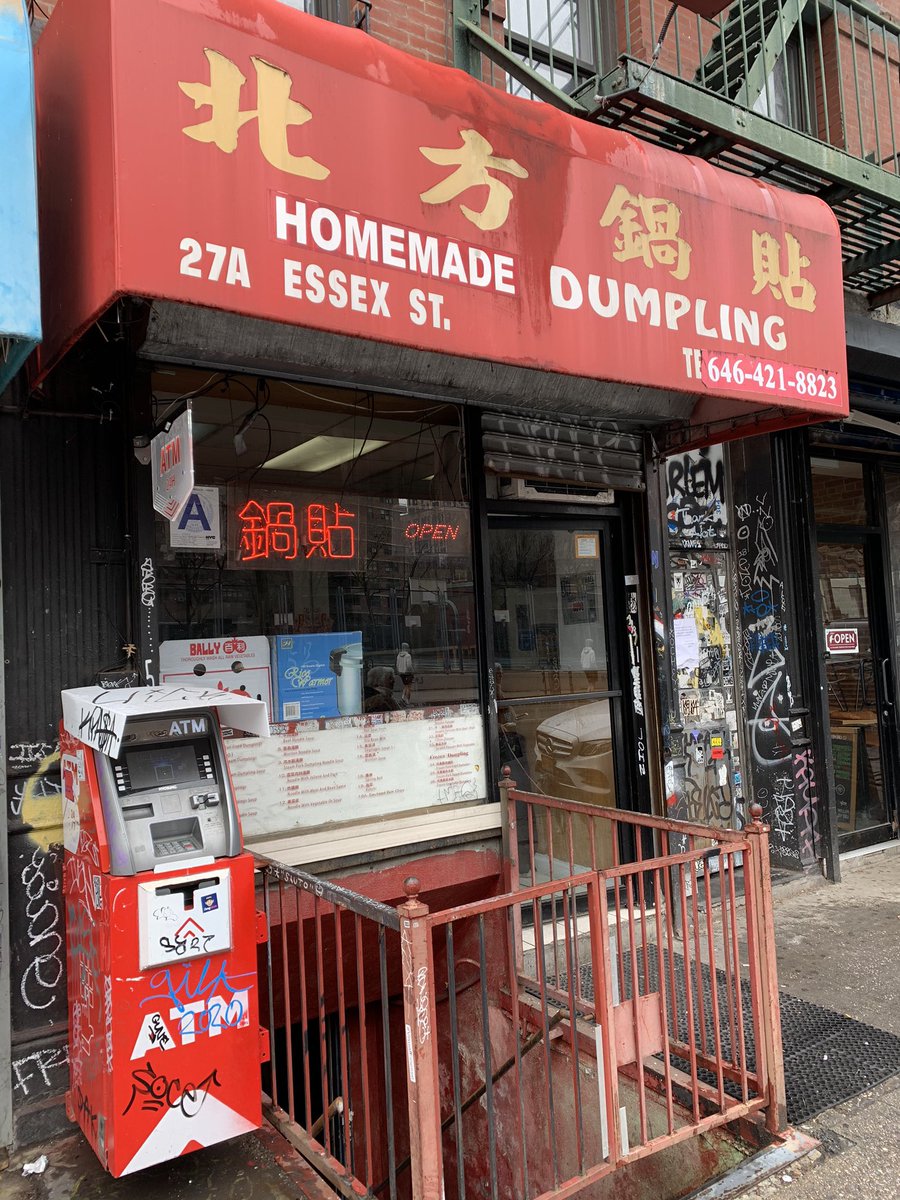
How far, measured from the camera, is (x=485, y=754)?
5113 millimetres

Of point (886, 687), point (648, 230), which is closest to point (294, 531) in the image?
point (648, 230)

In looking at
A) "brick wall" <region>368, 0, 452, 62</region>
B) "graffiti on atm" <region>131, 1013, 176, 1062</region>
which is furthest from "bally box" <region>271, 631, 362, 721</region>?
"brick wall" <region>368, 0, 452, 62</region>

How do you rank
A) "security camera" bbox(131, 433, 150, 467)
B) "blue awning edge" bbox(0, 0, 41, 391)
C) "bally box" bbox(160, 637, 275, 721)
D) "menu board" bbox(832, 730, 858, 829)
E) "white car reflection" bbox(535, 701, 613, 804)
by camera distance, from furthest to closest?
"menu board" bbox(832, 730, 858, 829)
"white car reflection" bbox(535, 701, 613, 804)
"bally box" bbox(160, 637, 275, 721)
"security camera" bbox(131, 433, 150, 467)
"blue awning edge" bbox(0, 0, 41, 391)

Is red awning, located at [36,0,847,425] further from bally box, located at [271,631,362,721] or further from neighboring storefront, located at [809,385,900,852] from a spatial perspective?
neighboring storefront, located at [809,385,900,852]

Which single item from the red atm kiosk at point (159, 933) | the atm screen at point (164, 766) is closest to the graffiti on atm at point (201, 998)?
the red atm kiosk at point (159, 933)

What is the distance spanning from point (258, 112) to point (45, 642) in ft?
7.55

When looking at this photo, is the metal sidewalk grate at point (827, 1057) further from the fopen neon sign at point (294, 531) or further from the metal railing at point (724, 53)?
the metal railing at point (724, 53)

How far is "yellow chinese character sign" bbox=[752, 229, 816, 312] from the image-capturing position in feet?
14.8

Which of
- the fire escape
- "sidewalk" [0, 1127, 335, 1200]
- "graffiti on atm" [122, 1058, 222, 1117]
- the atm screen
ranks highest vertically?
the fire escape

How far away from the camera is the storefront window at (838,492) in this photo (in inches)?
294

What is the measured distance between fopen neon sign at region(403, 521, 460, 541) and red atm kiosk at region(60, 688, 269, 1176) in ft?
6.39

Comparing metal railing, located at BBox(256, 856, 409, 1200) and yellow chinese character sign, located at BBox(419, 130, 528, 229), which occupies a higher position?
yellow chinese character sign, located at BBox(419, 130, 528, 229)

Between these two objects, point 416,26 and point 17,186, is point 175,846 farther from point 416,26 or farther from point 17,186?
point 416,26

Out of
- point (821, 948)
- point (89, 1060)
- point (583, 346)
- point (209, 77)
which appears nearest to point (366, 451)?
point (583, 346)
